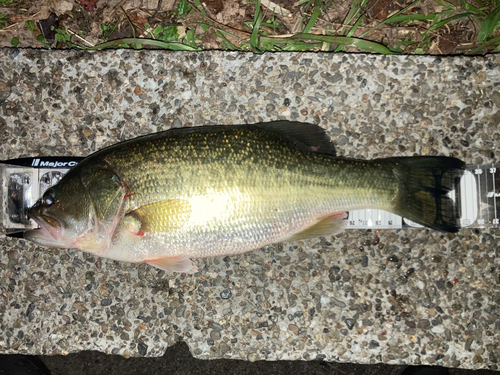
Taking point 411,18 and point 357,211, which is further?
point 411,18

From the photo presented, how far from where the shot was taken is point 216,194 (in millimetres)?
2424

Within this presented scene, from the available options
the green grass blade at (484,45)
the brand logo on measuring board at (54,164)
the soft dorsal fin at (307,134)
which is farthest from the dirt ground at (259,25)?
the brand logo on measuring board at (54,164)

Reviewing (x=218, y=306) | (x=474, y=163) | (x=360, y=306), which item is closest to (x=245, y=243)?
(x=218, y=306)

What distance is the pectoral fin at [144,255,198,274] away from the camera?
259cm

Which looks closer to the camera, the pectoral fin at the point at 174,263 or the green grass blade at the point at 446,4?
the pectoral fin at the point at 174,263

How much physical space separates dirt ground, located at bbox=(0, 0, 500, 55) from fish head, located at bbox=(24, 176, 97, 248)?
136 cm

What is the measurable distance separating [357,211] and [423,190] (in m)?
0.48

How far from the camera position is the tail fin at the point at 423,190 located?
249cm

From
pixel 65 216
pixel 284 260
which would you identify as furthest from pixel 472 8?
pixel 65 216

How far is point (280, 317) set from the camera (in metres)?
2.85

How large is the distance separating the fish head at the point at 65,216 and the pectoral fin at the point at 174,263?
1.50 feet

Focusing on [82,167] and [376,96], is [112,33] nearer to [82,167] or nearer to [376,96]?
[82,167]

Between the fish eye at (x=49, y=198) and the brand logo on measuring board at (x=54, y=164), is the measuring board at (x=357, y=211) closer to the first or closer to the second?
the brand logo on measuring board at (x=54, y=164)

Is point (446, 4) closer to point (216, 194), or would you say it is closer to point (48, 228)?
point (216, 194)
